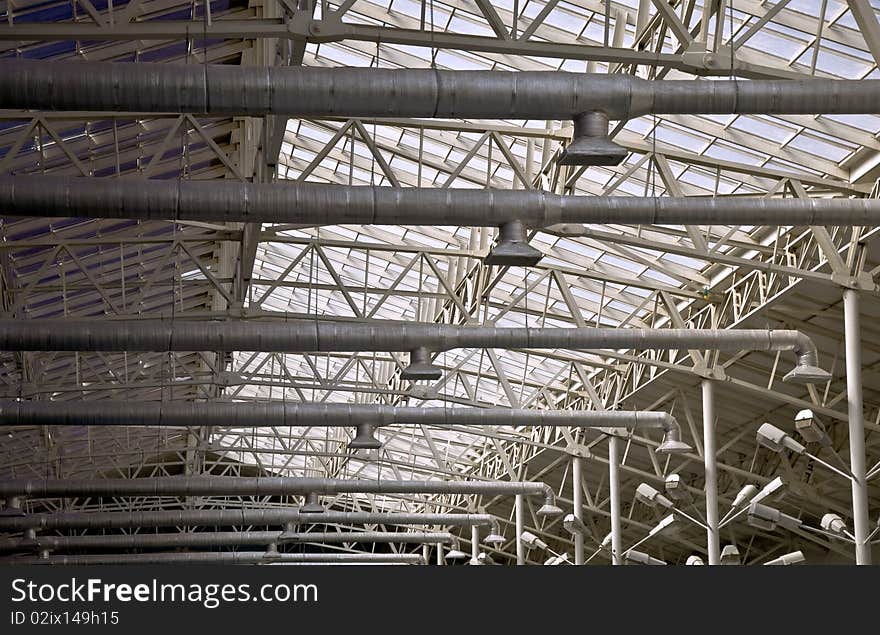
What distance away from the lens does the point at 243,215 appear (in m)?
21.1

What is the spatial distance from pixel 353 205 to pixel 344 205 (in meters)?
0.16

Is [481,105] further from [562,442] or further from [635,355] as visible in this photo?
[562,442]

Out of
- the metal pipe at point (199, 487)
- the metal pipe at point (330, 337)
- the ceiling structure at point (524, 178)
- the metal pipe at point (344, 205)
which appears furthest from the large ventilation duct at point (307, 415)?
the metal pipe at point (344, 205)

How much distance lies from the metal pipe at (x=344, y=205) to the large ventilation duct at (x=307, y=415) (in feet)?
45.2

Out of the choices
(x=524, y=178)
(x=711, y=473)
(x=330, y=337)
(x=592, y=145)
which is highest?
(x=524, y=178)

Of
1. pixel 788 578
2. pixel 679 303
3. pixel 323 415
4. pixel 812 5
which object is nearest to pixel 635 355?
pixel 679 303

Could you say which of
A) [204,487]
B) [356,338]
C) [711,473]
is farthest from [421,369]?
[204,487]

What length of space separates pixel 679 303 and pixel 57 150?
1746 centimetres

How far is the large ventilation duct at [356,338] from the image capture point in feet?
92.0

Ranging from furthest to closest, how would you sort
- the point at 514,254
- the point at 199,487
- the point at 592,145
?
the point at 199,487, the point at 514,254, the point at 592,145

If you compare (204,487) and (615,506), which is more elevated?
(204,487)

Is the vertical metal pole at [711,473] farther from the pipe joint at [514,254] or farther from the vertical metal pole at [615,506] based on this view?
the pipe joint at [514,254]

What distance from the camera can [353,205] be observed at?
2100 cm

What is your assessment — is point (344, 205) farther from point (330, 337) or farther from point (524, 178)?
point (330, 337)
